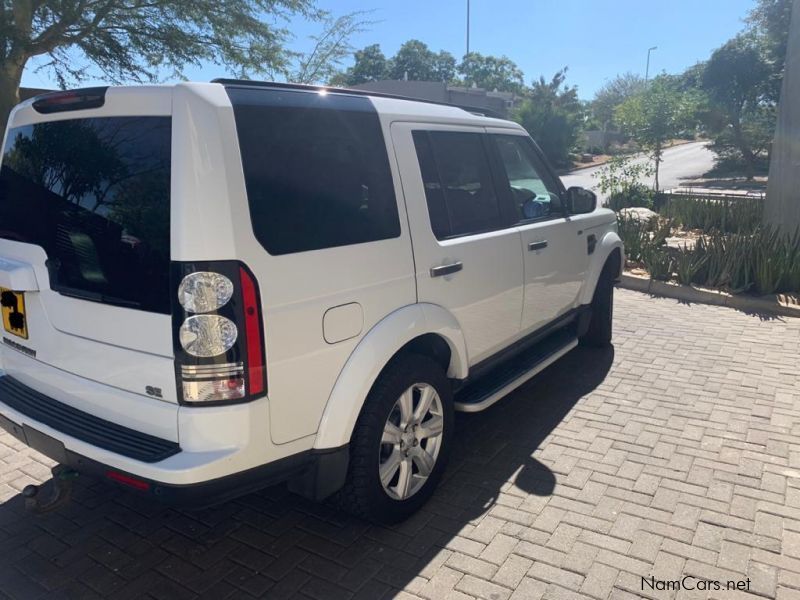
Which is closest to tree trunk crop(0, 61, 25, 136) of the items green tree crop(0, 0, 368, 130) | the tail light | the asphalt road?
green tree crop(0, 0, 368, 130)

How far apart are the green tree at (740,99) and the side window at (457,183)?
32.6 meters

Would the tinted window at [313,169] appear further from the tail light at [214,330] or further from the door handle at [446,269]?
the door handle at [446,269]

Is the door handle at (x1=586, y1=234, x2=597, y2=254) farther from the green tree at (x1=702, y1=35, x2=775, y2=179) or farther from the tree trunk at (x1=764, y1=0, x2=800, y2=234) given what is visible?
the green tree at (x1=702, y1=35, x2=775, y2=179)

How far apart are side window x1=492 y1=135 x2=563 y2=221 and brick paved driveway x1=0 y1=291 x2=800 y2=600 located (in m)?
1.47

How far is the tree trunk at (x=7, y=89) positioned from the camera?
9500 mm

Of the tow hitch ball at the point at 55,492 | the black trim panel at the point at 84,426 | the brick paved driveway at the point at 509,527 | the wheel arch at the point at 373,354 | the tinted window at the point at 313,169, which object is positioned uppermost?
the tinted window at the point at 313,169

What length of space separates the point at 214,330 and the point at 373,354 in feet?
2.47

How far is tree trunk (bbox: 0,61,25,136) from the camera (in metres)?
9.50

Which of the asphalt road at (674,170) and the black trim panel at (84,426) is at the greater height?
the asphalt road at (674,170)

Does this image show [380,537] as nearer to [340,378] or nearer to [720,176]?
[340,378]

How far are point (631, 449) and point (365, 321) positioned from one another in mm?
2169

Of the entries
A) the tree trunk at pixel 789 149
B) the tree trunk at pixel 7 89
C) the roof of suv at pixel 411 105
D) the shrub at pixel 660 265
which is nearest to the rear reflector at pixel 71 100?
the roof of suv at pixel 411 105

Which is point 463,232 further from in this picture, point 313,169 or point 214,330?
point 214,330

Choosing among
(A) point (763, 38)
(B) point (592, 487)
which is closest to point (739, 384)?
(B) point (592, 487)
